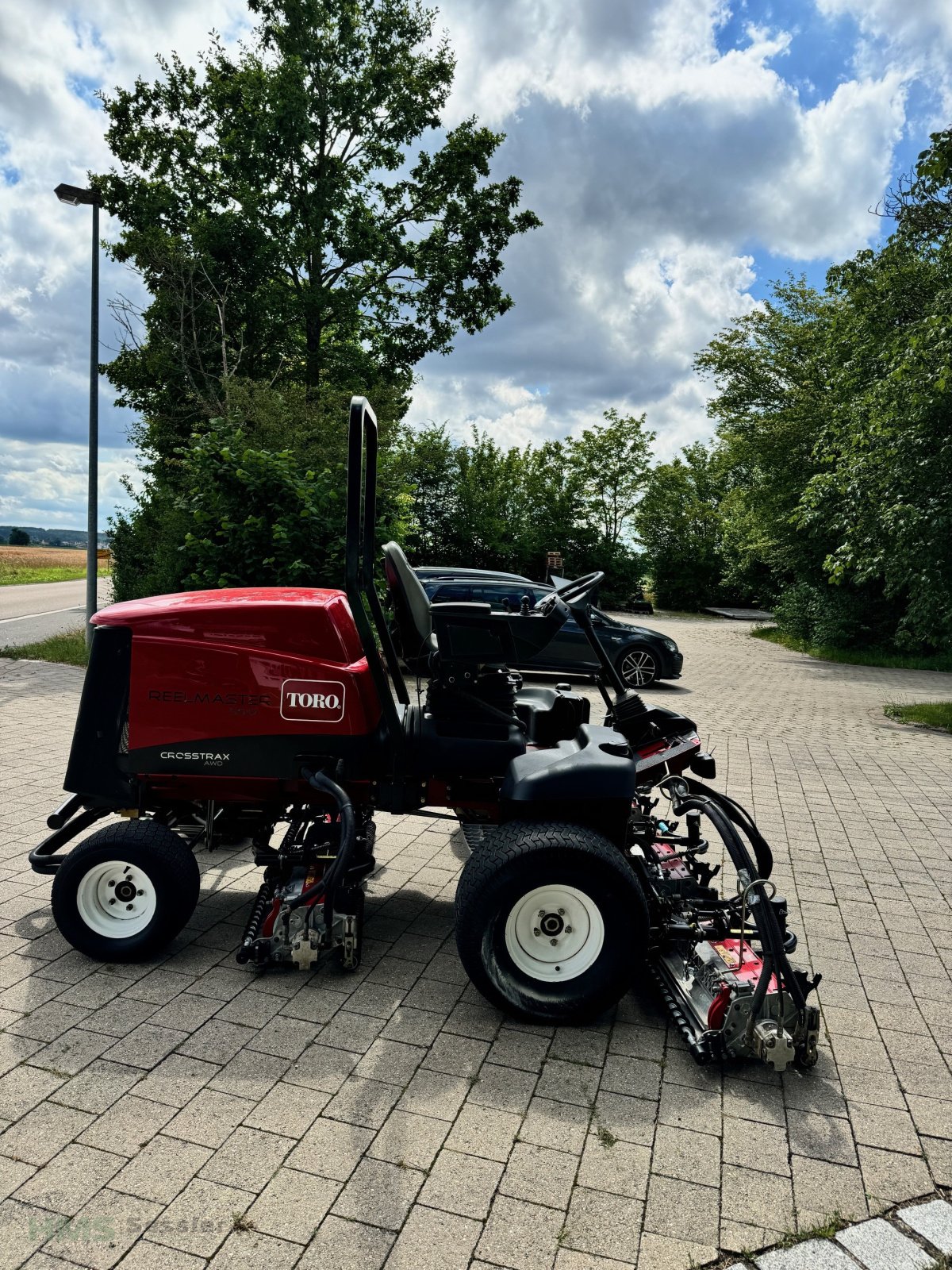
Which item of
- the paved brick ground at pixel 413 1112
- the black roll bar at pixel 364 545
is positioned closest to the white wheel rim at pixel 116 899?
the paved brick ground at pixel 413 1112

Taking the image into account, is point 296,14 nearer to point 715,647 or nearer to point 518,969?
point 715,647

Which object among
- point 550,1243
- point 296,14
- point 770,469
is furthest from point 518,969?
point 296,14

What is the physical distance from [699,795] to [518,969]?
1.15 metres

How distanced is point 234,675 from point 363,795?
79cm

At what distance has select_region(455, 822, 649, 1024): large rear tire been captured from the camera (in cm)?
334

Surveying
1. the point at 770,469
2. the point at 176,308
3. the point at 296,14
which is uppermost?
the point at 296,14

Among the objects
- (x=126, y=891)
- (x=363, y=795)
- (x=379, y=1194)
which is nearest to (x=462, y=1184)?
(x=379, y=1194)

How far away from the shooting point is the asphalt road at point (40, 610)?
54.3 ft

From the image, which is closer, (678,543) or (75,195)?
(75,195)

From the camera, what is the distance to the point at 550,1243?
2.38 metres

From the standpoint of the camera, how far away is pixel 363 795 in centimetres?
408

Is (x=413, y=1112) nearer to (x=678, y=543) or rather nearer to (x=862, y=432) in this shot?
(x=862, y=432)

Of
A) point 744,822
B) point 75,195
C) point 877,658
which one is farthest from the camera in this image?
point 877,658

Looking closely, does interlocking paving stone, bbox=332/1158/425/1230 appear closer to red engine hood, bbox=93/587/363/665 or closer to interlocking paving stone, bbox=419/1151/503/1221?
interlocking paving stone, bbox=419/1151/503/1221
